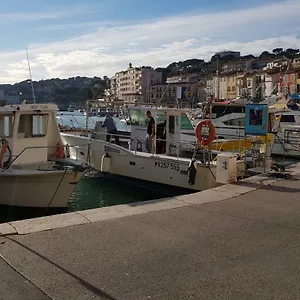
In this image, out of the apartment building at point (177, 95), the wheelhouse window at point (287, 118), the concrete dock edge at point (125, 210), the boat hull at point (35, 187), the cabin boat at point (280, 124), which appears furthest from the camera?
the wheelhouse window at point (287, 118)

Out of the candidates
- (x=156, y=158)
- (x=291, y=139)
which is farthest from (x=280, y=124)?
(x=156, y=158)

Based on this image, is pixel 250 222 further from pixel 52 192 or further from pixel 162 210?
pixel 52 192

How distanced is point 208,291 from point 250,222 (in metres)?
2.79

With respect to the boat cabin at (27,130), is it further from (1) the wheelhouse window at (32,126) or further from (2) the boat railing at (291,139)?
(2) the boat railing at (291,139)

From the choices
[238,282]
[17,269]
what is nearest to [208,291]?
[238,282]

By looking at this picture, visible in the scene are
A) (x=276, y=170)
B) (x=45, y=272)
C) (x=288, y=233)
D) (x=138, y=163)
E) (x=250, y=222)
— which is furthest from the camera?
(x=138, y=163)

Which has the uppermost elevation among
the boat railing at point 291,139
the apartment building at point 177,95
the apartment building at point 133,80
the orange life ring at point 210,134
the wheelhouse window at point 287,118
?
Result: the apartment building at point 133,80

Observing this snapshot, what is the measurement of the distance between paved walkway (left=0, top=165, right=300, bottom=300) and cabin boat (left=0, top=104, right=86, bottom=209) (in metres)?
4.44

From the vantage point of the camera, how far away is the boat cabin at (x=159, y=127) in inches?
617

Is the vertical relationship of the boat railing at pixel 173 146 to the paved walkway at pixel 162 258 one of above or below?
above

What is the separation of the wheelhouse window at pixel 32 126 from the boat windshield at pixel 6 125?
240 millimetres

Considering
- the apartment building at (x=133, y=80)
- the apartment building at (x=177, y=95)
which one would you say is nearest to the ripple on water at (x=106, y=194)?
the apartment building at (x=177, y=95)

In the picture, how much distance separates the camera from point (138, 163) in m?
14.7

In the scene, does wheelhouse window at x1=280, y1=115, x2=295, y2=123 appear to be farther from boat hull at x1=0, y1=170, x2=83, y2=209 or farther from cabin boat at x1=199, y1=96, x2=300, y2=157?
boat hull at x1=0, y1=170, x2=83, y2=209
